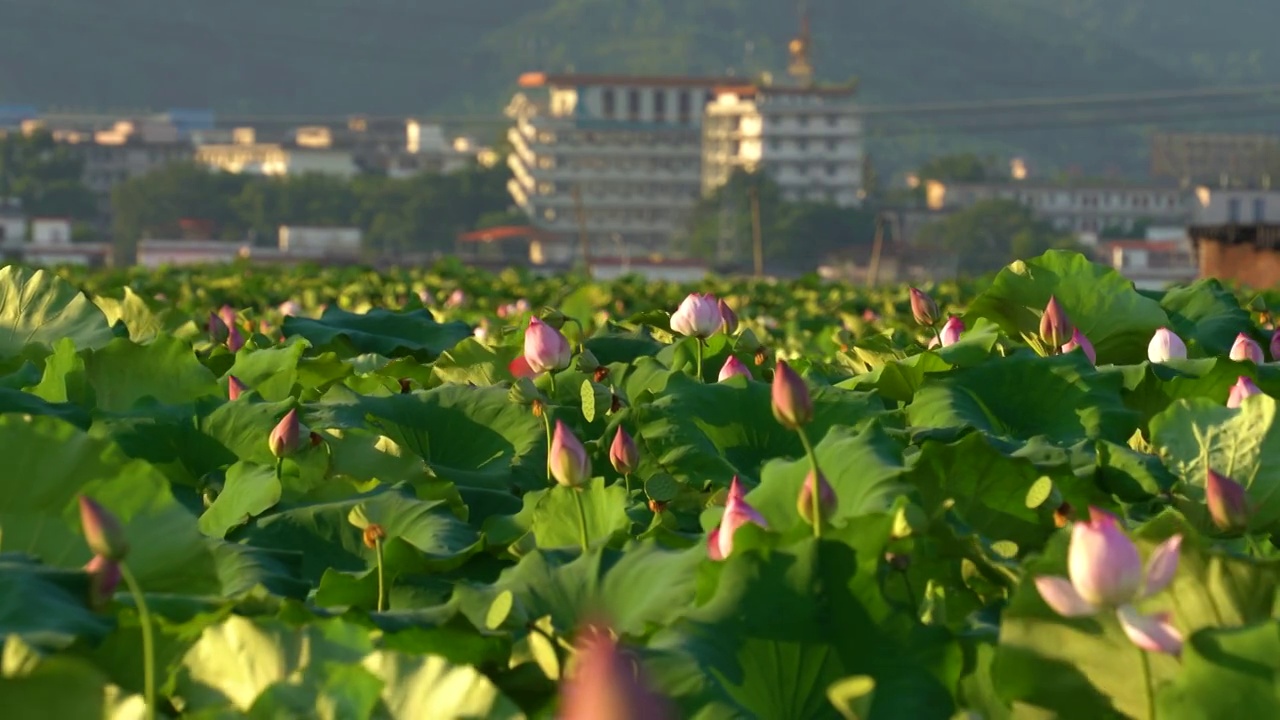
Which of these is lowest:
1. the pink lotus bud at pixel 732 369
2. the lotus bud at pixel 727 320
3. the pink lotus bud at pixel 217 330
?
the pink lotus bud at pixel 217 330

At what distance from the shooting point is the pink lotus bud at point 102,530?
1.29m

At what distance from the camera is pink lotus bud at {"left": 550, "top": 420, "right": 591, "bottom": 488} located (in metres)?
1.82

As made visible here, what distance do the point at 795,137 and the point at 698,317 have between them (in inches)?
4303

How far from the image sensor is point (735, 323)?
10.1 feet

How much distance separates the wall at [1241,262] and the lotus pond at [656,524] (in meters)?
17.4

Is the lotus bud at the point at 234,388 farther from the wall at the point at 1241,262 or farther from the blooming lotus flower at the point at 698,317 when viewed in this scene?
the wall at the point at 1241,262

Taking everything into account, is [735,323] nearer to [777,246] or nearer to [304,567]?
[304,567]

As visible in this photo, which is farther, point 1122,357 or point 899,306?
point 899,306

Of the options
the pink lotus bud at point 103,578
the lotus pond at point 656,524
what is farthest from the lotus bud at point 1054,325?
the pink lotus bud at point 103,578

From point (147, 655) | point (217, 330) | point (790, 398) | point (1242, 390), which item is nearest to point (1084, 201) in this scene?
point (217, 330)

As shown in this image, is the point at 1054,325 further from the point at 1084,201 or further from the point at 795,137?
the point at 1084,201

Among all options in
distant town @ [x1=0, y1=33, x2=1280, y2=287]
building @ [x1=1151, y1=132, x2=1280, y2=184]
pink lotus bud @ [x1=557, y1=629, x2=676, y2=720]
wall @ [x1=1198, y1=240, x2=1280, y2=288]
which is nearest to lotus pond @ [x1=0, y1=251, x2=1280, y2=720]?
pink lotus bud @ [x1=557, y1=629, x2=676, y2=720]

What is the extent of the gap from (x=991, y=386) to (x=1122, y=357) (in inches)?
26.1

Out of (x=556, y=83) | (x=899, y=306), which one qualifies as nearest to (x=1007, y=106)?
(x=556, y=83)
